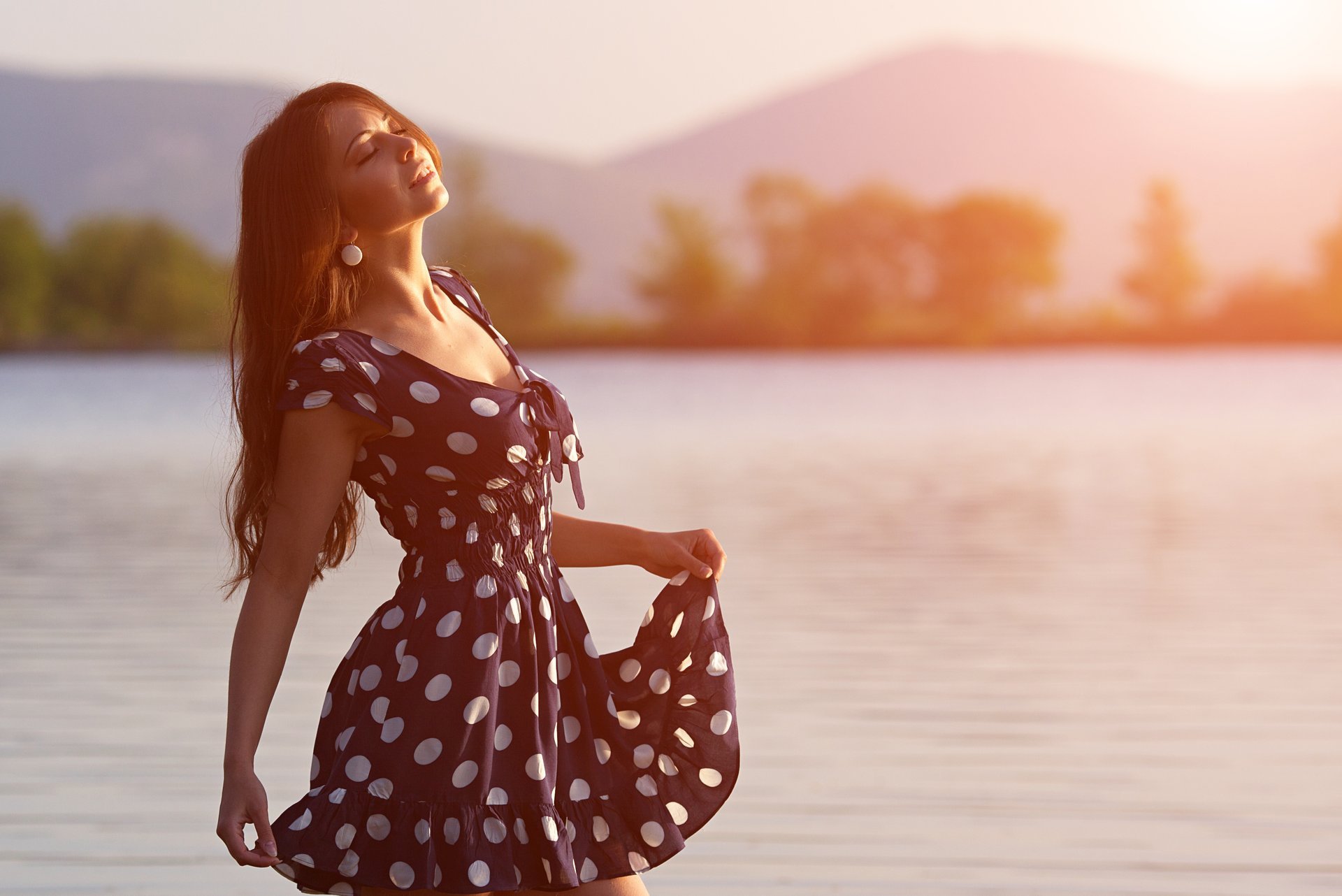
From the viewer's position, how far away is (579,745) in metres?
2.11

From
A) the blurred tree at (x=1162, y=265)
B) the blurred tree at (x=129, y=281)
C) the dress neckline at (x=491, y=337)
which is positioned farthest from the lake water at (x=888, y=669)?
the blurred tree at (x=1162, y=265)

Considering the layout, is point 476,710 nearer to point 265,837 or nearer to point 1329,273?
point 265,837

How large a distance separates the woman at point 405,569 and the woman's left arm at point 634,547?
116mm

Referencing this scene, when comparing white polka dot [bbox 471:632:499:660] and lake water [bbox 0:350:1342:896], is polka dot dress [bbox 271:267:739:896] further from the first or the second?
lake water [bbox 0:350:1342:896]

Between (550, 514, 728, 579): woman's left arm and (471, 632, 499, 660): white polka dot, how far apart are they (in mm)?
249

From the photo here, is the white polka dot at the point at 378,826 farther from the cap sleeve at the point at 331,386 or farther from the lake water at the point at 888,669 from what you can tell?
the lake water at the point at 888,669

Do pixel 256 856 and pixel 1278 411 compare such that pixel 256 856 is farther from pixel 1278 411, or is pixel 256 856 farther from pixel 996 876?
pixel 1278 411

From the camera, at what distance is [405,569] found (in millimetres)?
2076

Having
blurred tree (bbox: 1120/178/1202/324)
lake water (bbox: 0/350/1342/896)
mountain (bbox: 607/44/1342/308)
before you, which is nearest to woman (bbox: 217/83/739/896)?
lake water (bbox: 0/350/1342/896)

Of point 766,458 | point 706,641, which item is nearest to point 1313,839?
point 706,641

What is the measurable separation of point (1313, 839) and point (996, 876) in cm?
77

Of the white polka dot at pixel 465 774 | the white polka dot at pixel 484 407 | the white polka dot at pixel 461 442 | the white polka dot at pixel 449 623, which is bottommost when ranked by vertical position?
the white polka dot at pixel 465 774

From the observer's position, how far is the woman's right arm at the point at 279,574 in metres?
1.97

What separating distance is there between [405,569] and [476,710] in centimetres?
18
